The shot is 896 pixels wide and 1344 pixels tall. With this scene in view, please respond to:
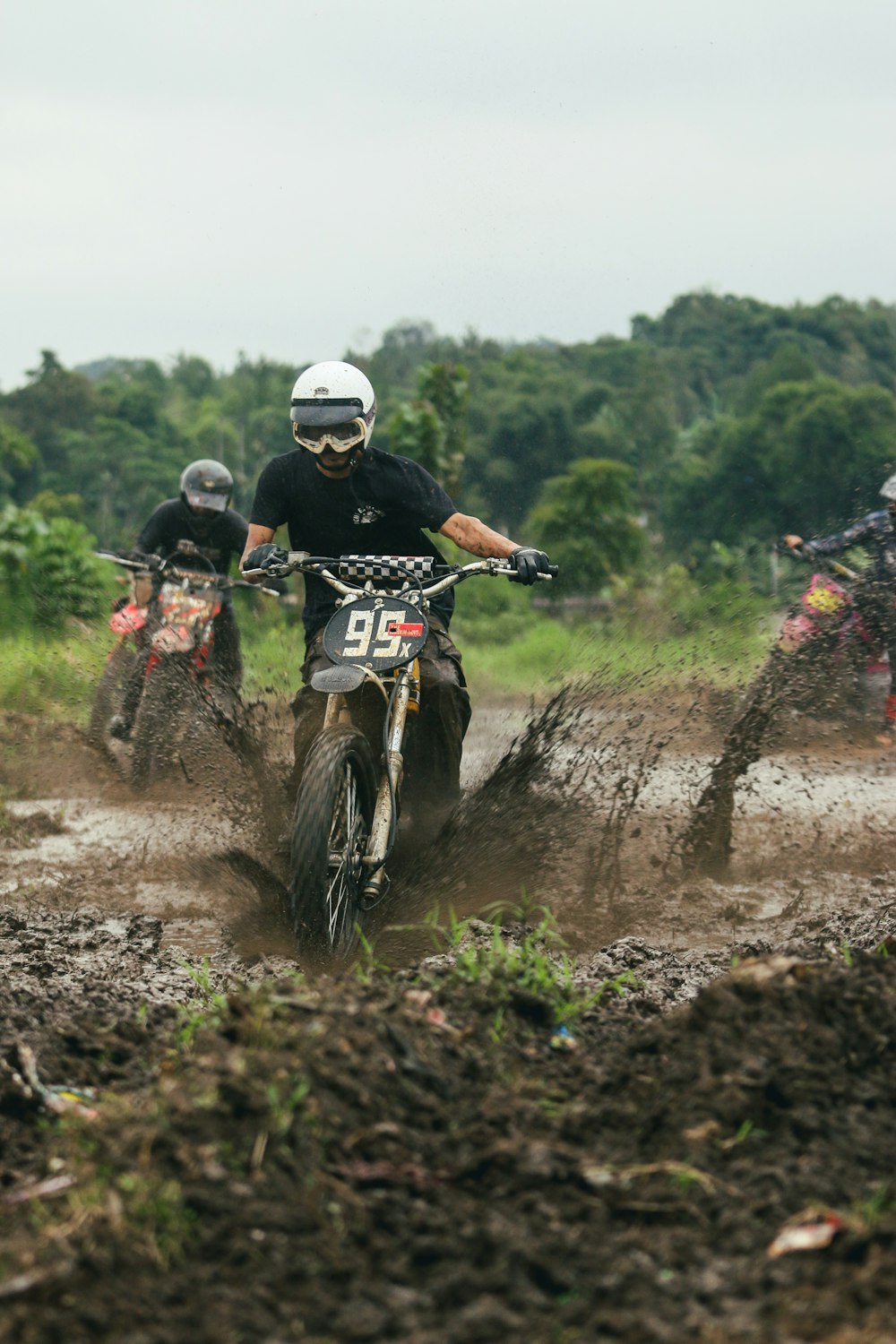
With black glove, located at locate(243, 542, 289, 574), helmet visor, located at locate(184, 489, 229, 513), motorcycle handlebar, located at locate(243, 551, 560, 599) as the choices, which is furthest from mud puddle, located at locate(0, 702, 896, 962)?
helmet visor, located at locate(184, 489, 229, 513)

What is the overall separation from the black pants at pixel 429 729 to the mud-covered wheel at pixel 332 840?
632 millimetres

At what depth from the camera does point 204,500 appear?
10.5 m

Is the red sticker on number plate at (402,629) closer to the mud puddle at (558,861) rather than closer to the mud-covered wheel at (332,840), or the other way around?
the mud-covered wheel at (332,840)

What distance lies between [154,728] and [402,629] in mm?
3957

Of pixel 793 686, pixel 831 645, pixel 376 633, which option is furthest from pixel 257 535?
pixel 831 645

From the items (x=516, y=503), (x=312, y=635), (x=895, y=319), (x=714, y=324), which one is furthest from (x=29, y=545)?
(x=895, y=319)

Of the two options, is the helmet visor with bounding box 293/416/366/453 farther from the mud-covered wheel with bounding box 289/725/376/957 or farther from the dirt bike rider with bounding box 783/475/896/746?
the dirt bike rider with bounding box 783/475/896/746

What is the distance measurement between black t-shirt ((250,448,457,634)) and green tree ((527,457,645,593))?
31.3 m

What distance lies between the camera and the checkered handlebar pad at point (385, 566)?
6309 mm

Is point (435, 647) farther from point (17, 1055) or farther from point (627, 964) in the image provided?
point (17, 1055)

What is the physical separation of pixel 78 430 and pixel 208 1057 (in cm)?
8924

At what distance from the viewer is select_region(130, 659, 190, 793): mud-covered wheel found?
9.51 m

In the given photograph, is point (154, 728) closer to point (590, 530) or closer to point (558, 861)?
point (558, 861)

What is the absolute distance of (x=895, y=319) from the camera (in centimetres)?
11825
